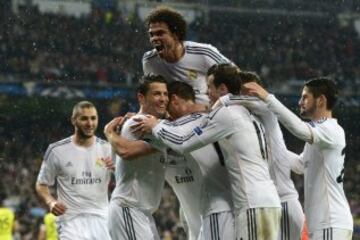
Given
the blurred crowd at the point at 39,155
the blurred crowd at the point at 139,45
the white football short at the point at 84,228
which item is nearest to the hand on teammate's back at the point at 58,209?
the white football short at the point at 84,228

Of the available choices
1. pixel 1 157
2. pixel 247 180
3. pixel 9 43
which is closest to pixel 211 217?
pixel 247 180

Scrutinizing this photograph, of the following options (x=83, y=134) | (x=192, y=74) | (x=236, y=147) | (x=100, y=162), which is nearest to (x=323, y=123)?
(x=236, y=147)

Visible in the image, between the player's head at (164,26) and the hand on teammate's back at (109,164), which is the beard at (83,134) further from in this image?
the player's head at (164,26)

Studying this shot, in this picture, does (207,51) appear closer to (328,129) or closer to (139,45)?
(328,129)

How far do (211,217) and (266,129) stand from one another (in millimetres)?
1041

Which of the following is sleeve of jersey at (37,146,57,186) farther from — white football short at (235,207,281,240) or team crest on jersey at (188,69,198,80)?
white football short at (235,207,281,240)

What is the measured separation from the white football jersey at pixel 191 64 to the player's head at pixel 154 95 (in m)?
0.46

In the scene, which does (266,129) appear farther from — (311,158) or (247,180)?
(247,180)

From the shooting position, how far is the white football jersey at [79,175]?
8.38 m

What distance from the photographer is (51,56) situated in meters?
22.2

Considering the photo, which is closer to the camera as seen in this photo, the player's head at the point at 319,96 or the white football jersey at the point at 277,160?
the player's head at the point at 319,96

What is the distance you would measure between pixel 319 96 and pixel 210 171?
1.12 meters

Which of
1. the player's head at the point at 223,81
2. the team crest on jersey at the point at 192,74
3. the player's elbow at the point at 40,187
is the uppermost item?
the team crest on jersey at the point at 192,74

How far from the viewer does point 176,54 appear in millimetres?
6387
